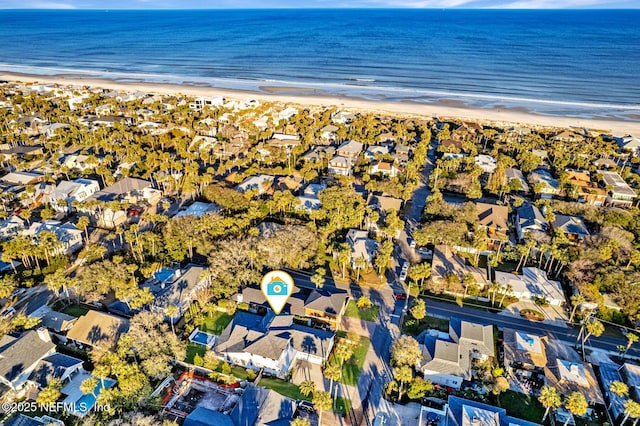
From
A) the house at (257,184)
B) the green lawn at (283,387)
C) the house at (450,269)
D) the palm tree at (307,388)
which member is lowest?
the green lawn at (283,387)

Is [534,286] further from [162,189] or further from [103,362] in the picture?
[162,189]

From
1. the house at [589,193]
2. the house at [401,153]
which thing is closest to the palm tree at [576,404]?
the house at [589,193]

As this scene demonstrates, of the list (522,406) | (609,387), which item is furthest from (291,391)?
(609,387)

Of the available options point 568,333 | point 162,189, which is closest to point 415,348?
point 568,333

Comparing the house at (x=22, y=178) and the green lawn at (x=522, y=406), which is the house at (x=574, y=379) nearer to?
the green lawn at (x=522, y=406)

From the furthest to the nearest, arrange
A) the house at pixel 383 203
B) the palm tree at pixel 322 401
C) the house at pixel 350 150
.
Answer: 1. the house at pixel 350 150
2. the house at pixel 383 203
3. the palm tree at pixel 322 401
